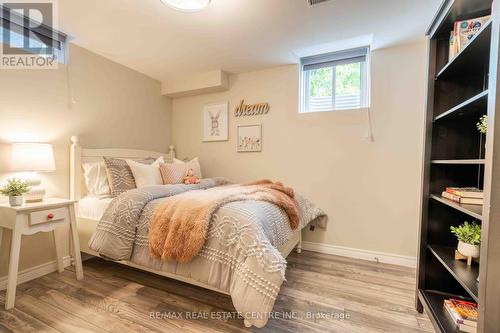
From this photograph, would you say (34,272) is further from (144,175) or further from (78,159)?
(144,175)

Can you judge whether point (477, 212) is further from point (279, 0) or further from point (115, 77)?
point (115, 77)

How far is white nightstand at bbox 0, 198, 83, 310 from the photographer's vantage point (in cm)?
163

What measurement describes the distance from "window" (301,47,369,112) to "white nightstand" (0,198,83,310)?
8.75 ft

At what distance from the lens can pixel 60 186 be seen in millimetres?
2266

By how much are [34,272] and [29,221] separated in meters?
0.69

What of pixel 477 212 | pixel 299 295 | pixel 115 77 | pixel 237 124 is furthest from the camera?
pixel 237 124

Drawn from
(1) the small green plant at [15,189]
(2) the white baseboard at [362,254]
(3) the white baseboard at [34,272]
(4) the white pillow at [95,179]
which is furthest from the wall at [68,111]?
(2) the white baseboard at [362,254]

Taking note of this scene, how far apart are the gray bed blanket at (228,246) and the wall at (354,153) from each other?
3.33ft

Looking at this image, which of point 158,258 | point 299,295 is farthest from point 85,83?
point 299,295

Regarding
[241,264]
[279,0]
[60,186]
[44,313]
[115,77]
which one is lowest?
[44,313]

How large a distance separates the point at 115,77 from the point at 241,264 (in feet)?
8.78

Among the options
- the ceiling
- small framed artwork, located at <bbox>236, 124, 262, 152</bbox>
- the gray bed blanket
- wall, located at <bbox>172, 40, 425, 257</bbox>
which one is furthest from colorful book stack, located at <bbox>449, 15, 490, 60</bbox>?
small framed artwork, located at <bbox>236, 124, 262, 152</bbox>

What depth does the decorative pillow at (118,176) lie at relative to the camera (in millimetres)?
2270

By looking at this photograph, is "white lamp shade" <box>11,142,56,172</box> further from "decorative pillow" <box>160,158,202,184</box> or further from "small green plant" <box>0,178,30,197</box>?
"decorative pillow" <box>160,158,202,184</box>
